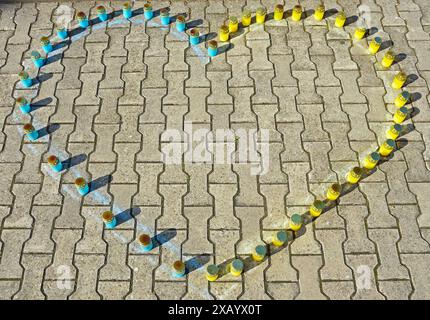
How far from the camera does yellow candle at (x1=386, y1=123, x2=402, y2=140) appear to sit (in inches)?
193

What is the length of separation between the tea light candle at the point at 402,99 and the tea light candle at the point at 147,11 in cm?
355

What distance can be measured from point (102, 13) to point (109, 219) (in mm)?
3190

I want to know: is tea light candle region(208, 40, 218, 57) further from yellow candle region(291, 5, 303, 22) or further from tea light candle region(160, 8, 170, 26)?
yellow candle region(291, 5, 303, 22)

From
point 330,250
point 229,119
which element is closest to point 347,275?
point 330,250

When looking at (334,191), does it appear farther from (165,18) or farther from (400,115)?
(165,18)

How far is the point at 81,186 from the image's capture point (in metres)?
4.54

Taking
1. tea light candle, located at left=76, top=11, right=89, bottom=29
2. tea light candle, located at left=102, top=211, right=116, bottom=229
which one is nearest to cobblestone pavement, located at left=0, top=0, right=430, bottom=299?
tea light candle, located at left=102, top=211, right=116, bottom=229

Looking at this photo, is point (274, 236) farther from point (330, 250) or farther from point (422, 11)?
point (422, 11)

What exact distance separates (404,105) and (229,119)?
2.22 m

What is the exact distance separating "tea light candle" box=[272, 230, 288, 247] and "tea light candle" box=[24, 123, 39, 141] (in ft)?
10.1

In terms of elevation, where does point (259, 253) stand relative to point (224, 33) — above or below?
below

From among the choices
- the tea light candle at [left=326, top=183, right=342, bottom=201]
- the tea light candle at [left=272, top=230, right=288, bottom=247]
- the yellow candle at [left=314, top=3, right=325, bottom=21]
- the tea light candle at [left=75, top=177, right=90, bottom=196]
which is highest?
the yellow candle at [left=314, top=3, right=325, bottom=21]

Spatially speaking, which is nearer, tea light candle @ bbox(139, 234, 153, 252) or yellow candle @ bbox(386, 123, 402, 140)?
tea light candle @ bbox(139, 234, 153, 252)

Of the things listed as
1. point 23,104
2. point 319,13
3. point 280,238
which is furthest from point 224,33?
point 280,238
